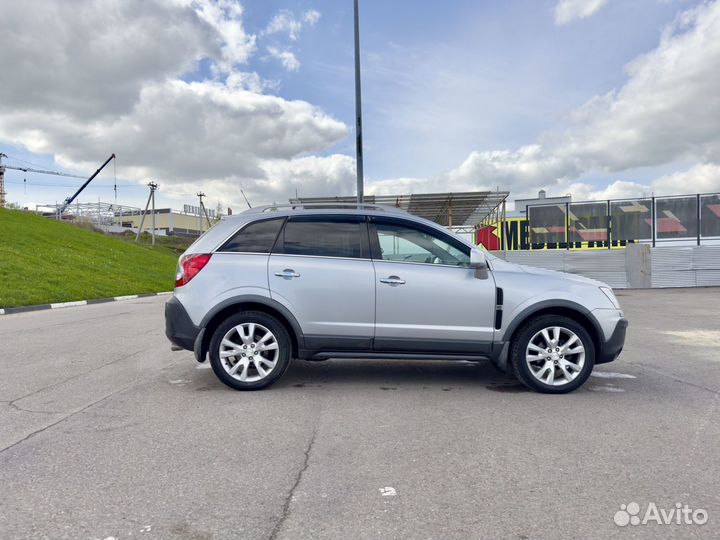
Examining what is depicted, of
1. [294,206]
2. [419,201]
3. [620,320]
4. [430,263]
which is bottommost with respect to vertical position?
[620,320]

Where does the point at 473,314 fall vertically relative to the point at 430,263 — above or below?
below

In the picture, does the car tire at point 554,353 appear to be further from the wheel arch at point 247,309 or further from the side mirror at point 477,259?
the wheel arch at point 247,309

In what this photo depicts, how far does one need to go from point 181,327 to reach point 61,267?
20190 millimetres

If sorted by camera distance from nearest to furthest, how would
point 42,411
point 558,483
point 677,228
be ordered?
point 558,483 < point 42,411 < point 677,228

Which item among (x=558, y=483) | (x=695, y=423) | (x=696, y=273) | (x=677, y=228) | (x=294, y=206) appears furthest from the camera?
(x=677, y=228)

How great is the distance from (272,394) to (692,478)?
11.4ft

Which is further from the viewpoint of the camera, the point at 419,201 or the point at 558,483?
the point at 419,201

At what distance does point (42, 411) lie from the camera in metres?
4.57

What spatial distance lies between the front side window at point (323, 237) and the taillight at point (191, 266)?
73 cm

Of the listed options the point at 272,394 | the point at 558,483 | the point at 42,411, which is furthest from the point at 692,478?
the point at 42,411

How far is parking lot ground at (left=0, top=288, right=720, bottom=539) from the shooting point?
266cm

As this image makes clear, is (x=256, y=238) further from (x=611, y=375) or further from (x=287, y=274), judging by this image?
(x=611, y=375)

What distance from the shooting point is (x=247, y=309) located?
16.9 ft

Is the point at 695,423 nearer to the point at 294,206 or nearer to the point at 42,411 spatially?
the point at 294,206
